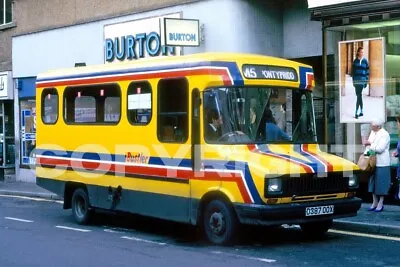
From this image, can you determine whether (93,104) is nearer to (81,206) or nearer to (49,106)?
(49,106)

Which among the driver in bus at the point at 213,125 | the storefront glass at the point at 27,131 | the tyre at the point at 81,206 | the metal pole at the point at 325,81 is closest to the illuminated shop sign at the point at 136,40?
the metal pole at the point at 325,81

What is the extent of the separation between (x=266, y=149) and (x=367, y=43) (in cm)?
589

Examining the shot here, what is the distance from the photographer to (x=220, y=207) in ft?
37.5

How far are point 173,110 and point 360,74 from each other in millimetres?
5782

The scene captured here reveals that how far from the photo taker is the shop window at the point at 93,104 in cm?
1354

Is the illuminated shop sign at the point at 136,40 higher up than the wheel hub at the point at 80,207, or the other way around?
the illuminated shop sign at the point at 136,40

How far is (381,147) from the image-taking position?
14.2 metres

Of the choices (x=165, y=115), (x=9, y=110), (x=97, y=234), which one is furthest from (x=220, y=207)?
(x=9, y=110)

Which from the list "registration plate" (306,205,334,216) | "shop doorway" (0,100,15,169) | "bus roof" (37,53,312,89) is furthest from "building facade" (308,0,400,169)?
"shop doorway" (0,100,15,169)

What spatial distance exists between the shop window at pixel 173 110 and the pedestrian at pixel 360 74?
5.65 metres

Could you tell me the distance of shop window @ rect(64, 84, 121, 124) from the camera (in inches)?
533

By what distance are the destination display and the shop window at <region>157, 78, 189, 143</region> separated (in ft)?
3.23

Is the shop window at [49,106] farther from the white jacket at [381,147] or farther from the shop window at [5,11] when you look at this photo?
the shop window at [5,11]

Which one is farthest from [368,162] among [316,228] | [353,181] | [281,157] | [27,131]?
[27,131]
